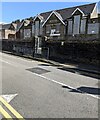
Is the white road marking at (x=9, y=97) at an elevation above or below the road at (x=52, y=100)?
above

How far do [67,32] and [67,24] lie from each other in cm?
163

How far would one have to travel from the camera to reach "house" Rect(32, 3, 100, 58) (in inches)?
1297

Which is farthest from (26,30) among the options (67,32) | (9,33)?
(67,32)

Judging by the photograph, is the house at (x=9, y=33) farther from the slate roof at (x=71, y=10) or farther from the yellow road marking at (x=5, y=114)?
the yellow road marking at (x=5, y=114)

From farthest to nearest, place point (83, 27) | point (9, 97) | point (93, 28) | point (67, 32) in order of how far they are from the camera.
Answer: point (67, 32) < point (83, 27) < point (93, 28) < point (9, 97)

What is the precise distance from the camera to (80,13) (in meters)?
40.2

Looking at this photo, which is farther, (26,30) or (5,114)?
(26,30)

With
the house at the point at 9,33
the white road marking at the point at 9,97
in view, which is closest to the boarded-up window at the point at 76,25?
the house at the point at 9,33

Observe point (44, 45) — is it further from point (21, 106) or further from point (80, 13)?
point (21, 106)

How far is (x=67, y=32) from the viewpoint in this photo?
43.4 metres

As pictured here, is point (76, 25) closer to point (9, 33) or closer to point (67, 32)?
point (67, 32)

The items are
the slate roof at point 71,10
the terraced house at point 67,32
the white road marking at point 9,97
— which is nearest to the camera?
the white road marking at point 9,97

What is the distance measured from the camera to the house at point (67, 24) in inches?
1297

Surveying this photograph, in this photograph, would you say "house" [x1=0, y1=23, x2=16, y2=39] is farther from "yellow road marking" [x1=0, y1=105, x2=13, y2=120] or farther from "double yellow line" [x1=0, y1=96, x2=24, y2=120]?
"yellow road marking" [x1=0, y1=105, x2=13, y2=120]
